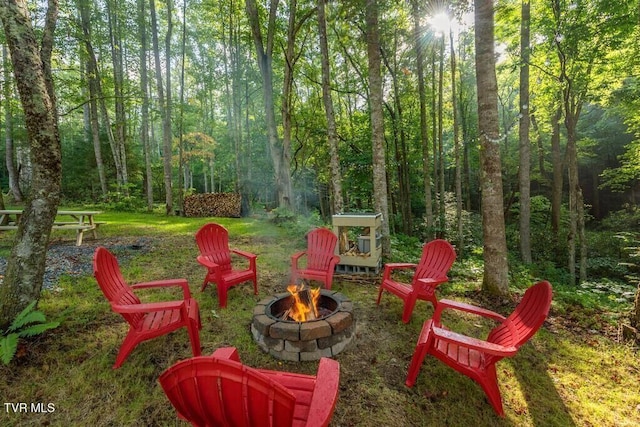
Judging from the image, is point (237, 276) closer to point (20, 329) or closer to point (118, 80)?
point (20, 329)

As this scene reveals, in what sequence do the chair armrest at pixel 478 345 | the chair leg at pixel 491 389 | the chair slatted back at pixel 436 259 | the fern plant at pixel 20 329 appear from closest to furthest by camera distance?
the chair armrest at pixel 478 345 → the chair leg at pixel 491 389 → the fern plant at pixel 20 329 → the chair slatted back at pixel 436 259

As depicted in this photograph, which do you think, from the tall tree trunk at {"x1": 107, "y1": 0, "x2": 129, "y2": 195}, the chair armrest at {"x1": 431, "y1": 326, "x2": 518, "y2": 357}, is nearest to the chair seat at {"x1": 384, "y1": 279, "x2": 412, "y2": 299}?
the chair armrest at {"x1": 431, "y1": 326, "x2": 518, "y2": 357}

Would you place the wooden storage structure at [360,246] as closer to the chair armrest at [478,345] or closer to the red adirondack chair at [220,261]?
the red adirondack chair at [220,261]

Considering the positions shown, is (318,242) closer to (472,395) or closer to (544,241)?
(472,395)

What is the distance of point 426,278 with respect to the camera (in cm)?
352

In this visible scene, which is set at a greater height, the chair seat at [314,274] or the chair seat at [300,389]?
the chair seat at [314,274]

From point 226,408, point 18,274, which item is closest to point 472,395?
point 226,408

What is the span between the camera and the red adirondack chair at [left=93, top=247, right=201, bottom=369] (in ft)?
7.72

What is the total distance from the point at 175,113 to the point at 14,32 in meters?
12.2

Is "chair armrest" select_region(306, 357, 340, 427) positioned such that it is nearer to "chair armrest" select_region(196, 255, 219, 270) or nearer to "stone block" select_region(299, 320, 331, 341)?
"stone block" select_region(299, 320, 331, 341)

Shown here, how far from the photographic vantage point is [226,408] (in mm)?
1121

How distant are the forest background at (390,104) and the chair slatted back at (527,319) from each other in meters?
1.96

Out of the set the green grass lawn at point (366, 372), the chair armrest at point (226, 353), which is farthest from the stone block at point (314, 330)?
the chair armrest at point (226, 353)

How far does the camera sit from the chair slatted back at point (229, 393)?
1052mm
